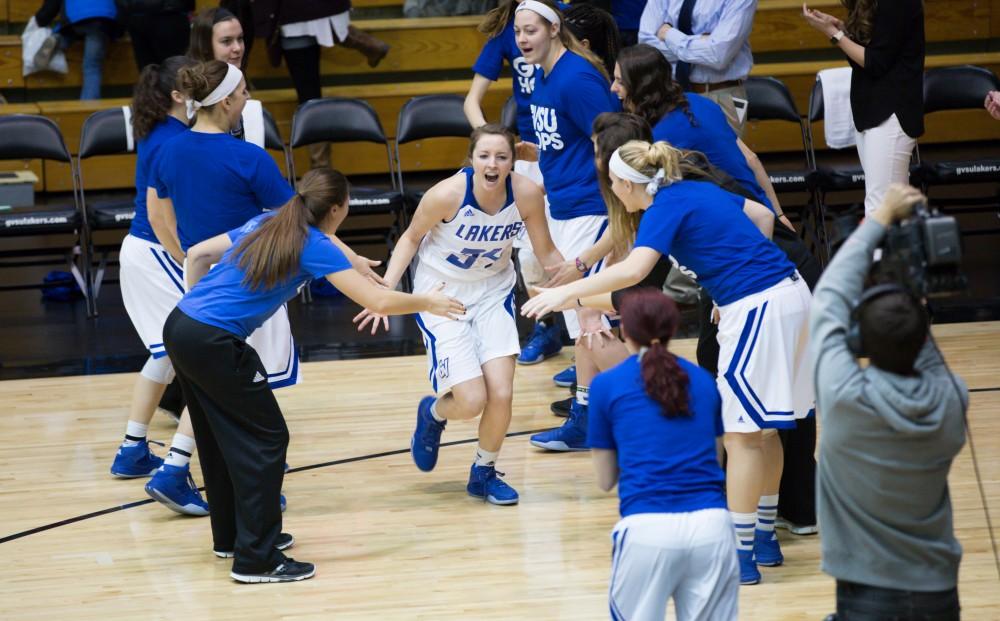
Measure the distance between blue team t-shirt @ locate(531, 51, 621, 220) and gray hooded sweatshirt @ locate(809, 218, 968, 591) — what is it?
2890mm

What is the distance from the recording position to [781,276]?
4.40 m

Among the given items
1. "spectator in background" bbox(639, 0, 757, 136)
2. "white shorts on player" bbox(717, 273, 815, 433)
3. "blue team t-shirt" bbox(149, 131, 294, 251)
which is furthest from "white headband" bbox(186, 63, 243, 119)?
"spectator in background" bbox(639, 0, 757, 136)

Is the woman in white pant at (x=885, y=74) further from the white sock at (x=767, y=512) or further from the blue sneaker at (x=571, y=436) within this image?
the white sock at (x=767, y=512)

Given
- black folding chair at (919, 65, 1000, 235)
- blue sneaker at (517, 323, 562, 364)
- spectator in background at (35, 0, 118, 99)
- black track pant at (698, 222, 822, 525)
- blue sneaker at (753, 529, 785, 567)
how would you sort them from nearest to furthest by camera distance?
blue sneaker at (753, 529, 785, 567) < black track pant at (698, 222, 822, 525) < blue sneaker at (517, 323, 562, 364) < black folding chair at (919, 65, 1000, 235) < spectator in background at (35, 0, 118, 99)

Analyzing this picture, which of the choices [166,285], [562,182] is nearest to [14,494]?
[166,285]

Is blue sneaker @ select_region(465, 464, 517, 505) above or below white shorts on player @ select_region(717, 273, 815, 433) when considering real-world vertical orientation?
below

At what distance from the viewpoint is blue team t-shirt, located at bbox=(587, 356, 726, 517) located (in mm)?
3254

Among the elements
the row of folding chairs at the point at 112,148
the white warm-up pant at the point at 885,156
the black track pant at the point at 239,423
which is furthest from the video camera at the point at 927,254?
the row of folding chairs at the point at 112,148

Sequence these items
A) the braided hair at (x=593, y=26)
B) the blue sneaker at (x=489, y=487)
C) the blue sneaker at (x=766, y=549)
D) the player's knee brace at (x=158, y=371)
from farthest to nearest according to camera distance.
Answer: the braided hair at (x=593, y=26) < the player's knee brace at (x=158, y=371) < the blue sneaker at (x=489, y=487) < the blue sneaker at (x=766, y=549)

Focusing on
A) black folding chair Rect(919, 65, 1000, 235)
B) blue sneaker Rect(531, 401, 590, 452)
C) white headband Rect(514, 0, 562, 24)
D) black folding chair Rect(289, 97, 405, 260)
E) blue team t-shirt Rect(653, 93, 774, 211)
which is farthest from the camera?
black folding chair Rect(919, 65, 1000, 235)

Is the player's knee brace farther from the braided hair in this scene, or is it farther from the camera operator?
the camera operator

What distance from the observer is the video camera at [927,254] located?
2.92 m

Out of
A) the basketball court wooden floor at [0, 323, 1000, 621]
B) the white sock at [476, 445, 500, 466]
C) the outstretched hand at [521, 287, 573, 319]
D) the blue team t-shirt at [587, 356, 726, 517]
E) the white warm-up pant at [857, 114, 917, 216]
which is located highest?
the white warm-up pant at [857, 114, 917, 216]

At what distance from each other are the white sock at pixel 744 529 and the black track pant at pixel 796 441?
0.54 metres
